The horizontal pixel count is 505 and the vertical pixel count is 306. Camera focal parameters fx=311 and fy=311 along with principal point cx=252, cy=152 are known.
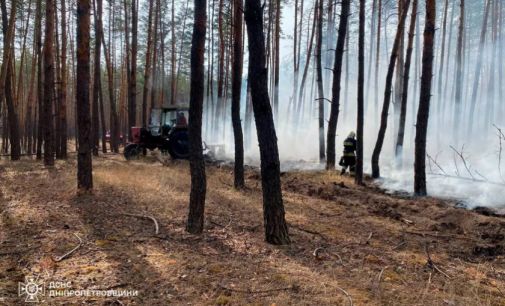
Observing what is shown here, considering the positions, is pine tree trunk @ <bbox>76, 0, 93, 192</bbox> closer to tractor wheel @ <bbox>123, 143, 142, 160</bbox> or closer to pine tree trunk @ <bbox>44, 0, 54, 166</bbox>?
pine tree trunk @ <bbox>44, 0, 54, 166</bbox>

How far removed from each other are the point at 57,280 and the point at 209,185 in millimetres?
5705

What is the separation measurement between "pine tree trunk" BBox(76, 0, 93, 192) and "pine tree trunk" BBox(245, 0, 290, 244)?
12.4 ft

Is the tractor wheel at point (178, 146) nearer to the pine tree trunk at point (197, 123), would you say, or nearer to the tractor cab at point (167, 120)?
the tractor cab at point (167, 120)

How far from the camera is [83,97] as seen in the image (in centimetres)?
632

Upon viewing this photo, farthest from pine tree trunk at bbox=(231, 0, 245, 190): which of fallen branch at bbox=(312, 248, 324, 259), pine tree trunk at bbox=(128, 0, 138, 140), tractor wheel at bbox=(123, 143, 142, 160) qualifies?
pine tree trunk at bbox=(128, 0, 138, 140)

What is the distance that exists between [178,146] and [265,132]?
9146mm

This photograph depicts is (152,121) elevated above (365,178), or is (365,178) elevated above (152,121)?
(152,121)

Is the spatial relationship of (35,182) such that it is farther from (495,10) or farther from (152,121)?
(495,10)

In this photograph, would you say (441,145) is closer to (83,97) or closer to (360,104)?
(360,104)

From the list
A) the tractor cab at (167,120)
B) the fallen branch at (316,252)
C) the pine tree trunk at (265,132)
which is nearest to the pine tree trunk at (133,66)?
the tractor cab at (167,120)

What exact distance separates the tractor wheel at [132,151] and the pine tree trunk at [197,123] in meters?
10.4

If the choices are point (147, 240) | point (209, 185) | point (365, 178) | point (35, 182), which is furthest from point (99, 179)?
point (365, 178)

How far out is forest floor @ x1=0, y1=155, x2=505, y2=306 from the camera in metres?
3.04

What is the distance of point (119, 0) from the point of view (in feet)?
65.1
